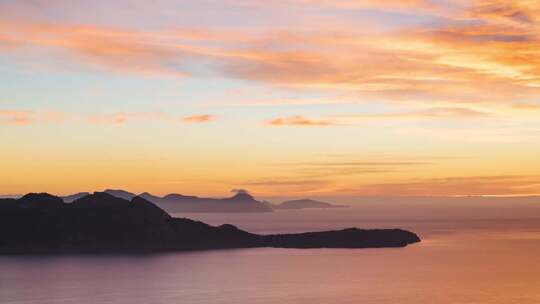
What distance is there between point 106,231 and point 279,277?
51.1 meters

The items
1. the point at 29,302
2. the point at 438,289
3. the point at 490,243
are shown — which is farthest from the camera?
the point at 490,243

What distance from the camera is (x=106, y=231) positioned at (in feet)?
436

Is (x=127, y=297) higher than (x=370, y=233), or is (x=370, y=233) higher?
(x=370, y=233)

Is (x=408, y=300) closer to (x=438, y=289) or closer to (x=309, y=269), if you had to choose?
(x=438, y=289)

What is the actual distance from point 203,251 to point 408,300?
6380 centimetres

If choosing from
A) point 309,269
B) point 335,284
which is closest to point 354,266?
point 309,269

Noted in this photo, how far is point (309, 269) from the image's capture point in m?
100

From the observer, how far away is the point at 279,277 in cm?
9106

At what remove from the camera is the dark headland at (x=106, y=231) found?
128125 mm

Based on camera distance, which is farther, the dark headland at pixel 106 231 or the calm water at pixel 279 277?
the dark headland at pixel 106 231

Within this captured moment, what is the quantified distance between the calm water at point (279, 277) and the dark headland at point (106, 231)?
28.2 feet

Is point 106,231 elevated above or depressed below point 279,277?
above

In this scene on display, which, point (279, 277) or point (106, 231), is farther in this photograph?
point (106, 231)

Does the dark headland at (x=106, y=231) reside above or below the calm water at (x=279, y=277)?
above
